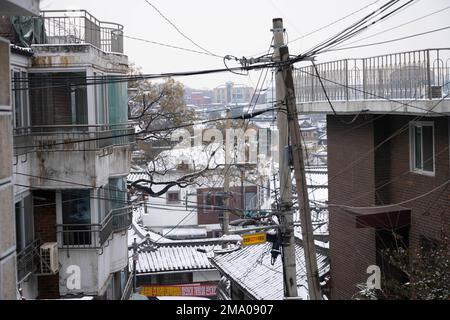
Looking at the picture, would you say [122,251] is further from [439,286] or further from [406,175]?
[439,286]

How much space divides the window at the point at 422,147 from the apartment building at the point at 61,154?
5403mm

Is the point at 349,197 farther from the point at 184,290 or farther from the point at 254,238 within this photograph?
the point at 184,290

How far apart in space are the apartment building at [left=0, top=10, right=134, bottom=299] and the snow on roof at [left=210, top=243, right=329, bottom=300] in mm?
4388

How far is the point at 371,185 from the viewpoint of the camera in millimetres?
13789

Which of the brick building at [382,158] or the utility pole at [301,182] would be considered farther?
the brick building at [382,158]

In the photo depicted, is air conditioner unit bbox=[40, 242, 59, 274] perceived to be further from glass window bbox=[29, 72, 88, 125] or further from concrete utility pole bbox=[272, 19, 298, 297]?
concrete utility pole bbox=[272, 19, 298, 297]

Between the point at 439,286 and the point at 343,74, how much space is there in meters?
5.76

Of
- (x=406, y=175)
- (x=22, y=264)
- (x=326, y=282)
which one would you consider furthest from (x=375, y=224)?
(x=22, y=264)

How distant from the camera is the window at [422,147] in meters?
12.1

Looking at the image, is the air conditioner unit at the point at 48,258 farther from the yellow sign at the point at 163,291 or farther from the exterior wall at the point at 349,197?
the yellow sign at the point at 163,291

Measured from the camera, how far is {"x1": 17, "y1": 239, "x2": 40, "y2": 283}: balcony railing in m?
12.4

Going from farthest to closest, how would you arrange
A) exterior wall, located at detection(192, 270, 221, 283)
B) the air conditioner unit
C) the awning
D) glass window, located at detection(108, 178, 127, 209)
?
exterior wall, located at detection(192, 270, 221, 283), glass window, located at detection(108, 178, 127, 209), the air conditioner unit, the awning

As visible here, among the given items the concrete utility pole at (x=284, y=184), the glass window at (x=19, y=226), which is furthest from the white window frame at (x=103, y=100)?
the concrete utility pole at (x=284, y=184)

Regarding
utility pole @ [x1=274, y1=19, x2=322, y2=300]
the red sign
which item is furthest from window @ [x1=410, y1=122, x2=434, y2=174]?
the red sign
